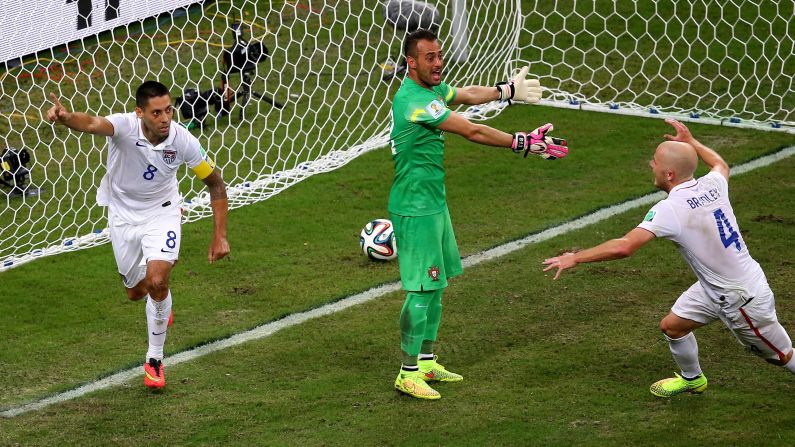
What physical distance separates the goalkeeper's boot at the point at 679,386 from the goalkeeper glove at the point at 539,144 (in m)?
1.57

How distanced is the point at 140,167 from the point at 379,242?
272 cm

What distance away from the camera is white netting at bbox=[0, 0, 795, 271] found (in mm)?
11266

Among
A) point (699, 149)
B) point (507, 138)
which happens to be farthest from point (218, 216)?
point (699, 149)

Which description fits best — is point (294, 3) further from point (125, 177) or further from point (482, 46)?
point (125, 177)

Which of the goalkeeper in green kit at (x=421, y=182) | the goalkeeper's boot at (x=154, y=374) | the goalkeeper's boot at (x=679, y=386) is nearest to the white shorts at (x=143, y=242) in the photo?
the goalkeeper's boot at (x=154, y=374)

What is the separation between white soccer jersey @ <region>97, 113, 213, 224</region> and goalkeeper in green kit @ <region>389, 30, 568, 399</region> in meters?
1.42

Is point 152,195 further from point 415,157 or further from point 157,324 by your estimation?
point 415,157

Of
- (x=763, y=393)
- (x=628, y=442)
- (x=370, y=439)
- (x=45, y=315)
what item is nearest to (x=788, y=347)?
(x=763, y=393)

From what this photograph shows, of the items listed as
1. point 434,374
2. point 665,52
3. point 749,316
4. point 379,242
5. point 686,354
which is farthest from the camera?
point 665,52

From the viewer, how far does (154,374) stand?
8.11m

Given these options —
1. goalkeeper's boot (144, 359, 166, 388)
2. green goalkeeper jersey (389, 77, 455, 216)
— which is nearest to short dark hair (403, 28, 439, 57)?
green goalkeeper jersey (389, 77, 455, 216)

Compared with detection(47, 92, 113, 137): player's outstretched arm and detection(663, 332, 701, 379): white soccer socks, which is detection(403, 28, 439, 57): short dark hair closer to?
detection(47, 92, 113, 137): player's outstretched arm

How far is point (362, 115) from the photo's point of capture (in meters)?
13.1

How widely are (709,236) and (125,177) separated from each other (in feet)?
12.5
